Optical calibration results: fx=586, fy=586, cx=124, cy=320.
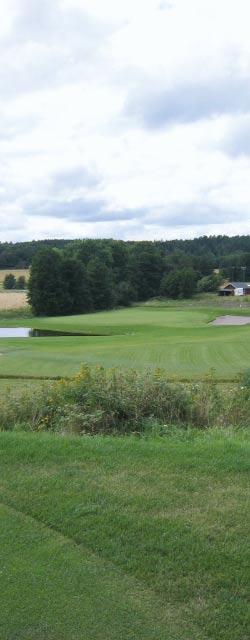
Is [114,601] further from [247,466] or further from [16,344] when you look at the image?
[16,344]

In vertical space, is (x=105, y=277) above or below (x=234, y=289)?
above

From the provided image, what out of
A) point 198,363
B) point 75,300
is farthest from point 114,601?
point 75,300

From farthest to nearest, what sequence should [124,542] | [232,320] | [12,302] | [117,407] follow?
[12,302] < [232,320] < [117,407] < [124,542]

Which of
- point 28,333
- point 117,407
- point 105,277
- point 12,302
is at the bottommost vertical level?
point 28,333

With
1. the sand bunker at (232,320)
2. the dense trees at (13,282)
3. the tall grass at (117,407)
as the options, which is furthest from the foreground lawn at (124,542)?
the dense trees at (13,282)

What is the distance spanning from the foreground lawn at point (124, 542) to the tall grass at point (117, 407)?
1.72m

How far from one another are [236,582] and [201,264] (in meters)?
130

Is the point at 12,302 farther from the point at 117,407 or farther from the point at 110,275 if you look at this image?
the point at 117,407

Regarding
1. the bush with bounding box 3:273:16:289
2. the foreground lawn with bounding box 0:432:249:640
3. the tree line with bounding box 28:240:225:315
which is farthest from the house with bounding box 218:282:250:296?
the foreground lawn with bounding box 0:432:249:640

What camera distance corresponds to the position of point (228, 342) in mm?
32844

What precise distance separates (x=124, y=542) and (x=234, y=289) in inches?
4692

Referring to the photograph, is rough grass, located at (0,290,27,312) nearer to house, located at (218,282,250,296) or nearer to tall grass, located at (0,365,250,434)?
house, located at (218,282,250,296)

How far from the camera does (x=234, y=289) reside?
121m

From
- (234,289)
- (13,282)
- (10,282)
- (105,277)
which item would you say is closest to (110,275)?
(105,277)
